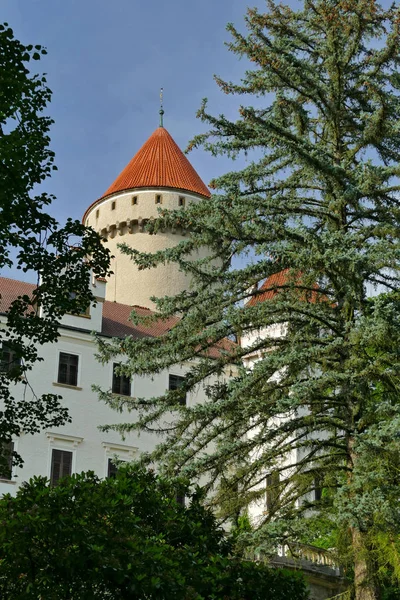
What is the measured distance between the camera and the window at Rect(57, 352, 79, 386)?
1341 inches

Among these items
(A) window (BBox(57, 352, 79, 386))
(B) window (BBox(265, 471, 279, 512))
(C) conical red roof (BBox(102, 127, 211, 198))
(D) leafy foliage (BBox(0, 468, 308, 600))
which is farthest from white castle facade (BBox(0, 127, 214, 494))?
(D) leafy foliage (BBox(0, 468, 308, 600))

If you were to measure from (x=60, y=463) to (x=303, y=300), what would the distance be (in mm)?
16684

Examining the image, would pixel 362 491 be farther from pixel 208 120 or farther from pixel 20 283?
pixel 20 283

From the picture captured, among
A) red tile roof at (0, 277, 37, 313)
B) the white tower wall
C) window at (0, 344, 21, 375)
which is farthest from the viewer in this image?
the white tower wall

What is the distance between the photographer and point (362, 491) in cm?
1588

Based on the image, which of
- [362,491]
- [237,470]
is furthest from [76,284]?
[362,491]

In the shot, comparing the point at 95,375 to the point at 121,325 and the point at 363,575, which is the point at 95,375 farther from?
the point at 363,575

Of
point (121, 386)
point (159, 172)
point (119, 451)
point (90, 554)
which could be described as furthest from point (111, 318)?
point (90, 554)

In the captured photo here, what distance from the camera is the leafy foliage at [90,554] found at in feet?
34.9

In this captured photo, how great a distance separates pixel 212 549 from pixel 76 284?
5005mm

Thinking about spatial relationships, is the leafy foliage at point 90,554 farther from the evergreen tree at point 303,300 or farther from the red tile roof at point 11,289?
the red tile roof at point 11,289

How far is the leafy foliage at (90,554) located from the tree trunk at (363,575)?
415 centimetres

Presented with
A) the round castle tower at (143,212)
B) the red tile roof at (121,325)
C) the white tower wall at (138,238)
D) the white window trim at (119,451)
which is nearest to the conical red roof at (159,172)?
the round castle tower at (143,212)

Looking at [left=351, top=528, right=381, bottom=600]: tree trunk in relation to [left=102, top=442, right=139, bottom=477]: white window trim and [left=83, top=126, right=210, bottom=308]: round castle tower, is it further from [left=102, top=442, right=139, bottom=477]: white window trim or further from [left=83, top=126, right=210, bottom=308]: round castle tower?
[left=83, top=126, right=210, bottom=308]: round castle tower
